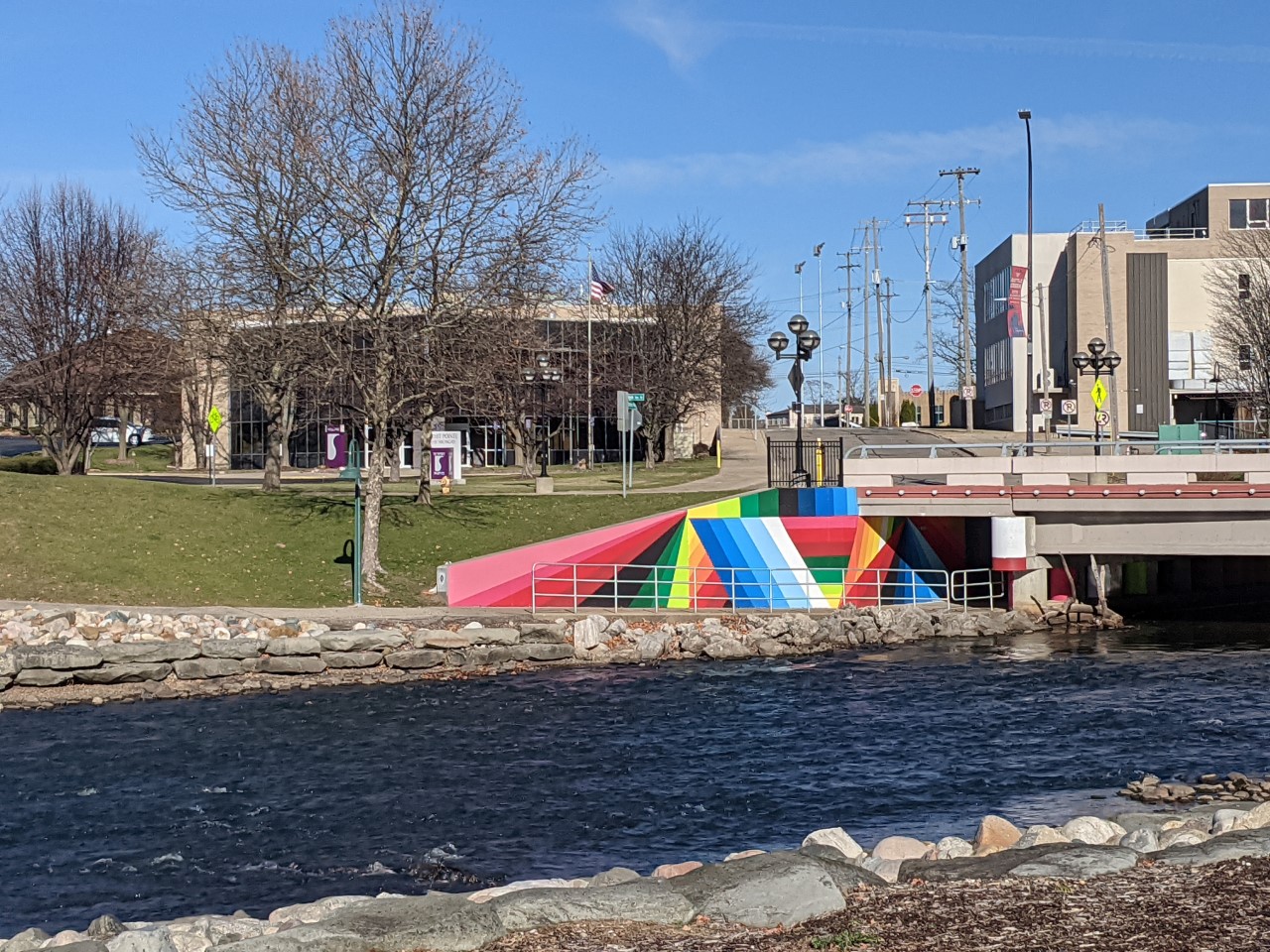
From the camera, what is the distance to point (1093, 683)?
26.5 m

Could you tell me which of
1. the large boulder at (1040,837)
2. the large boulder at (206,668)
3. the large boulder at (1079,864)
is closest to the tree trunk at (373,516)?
the large boulder at (206,668)

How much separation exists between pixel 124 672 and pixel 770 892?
18.8m

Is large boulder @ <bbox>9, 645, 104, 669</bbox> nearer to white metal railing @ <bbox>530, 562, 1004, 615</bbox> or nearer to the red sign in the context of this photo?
white metal railing @ <bbox>530, 562, 1004, 615</bbox>

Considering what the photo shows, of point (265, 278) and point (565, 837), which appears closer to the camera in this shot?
point (565, 837)

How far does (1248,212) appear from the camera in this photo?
265 feet

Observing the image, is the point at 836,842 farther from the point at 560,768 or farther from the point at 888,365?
the point at 888,365

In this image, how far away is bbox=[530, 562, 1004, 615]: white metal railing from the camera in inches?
1305

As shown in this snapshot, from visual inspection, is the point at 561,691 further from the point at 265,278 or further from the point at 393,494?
the point at 393,494

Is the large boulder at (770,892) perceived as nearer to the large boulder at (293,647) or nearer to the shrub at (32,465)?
the large boulder at (293,647)

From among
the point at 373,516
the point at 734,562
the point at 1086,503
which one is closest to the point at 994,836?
the point at 734,562

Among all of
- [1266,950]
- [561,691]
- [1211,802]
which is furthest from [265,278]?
[1266,950]

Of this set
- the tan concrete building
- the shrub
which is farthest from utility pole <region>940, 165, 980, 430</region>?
the shrub

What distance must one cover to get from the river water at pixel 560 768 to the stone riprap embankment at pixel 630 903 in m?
2.42

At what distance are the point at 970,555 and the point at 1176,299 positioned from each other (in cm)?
4402
